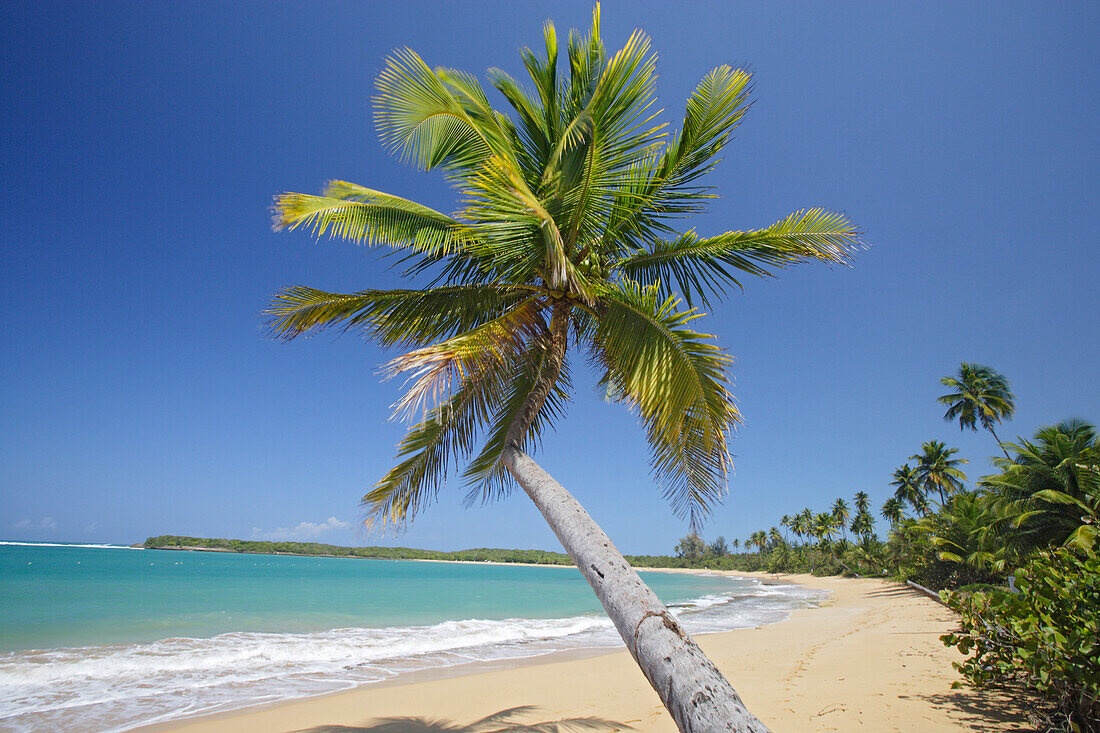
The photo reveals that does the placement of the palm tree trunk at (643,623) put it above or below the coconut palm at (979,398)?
below

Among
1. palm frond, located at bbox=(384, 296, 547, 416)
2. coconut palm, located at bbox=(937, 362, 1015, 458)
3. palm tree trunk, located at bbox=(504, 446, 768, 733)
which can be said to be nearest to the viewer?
palm tree trunk, located at bbox=(504, 446, 768, 733)

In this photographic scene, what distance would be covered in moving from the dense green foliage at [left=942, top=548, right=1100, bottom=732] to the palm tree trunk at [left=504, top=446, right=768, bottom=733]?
11.9 ft

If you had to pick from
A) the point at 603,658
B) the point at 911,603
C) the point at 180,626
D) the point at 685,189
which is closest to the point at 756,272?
the point at 685,189

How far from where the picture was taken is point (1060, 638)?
13.1 feet

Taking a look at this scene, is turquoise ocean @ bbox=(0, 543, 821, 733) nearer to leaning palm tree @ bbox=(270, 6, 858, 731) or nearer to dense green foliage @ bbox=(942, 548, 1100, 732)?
leaning palm tree @ bbox=(270, 6, 858, 731)

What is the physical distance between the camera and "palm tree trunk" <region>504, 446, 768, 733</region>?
6.68 ft

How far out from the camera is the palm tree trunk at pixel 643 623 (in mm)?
2041

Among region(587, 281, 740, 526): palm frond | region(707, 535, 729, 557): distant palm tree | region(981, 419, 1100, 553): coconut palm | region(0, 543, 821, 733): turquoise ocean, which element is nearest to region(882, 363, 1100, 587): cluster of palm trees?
region(981, 419, 1100, 553): coconut palm

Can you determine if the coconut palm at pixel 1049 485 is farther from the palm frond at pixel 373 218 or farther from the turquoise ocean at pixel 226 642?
the palm frond at pixel 373 218

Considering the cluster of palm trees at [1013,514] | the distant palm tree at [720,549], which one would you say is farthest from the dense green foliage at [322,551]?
the cluster of palm trees at [1013,514]

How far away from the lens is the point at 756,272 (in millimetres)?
4547

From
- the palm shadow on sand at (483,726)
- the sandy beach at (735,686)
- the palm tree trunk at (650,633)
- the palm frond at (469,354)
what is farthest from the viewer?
the palm shadow on sand at (483,726)

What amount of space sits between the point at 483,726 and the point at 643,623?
5056mm

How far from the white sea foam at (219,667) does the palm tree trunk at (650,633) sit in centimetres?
740
